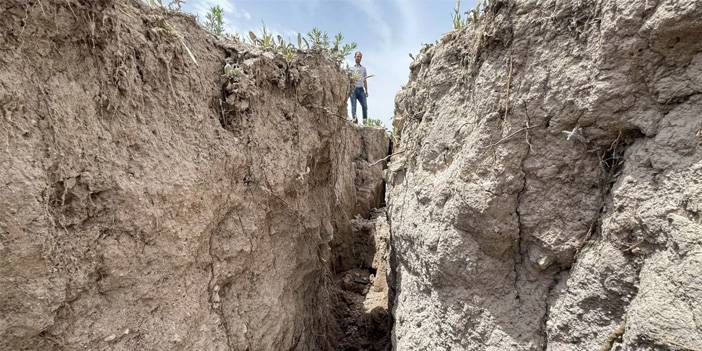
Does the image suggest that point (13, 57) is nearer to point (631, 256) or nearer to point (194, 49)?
point (194, 49)

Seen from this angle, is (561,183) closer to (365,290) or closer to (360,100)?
(365,290)

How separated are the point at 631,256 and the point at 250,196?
6.45ft

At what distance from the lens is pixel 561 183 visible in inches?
68.5

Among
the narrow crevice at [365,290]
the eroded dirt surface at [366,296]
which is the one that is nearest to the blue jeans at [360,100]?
the narrow crevice at [365,290]

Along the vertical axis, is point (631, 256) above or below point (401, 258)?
above

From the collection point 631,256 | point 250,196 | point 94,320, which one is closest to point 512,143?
point 631,256

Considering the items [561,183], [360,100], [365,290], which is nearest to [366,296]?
[365,290]

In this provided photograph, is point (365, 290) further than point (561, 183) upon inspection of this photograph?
Yes

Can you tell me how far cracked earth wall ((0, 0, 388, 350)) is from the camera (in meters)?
1.53

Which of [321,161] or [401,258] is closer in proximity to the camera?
[401,258]

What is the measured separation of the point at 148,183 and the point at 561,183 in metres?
1.97

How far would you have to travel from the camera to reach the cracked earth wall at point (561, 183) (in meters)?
1.37

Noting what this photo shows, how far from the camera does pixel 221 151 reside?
218 cm

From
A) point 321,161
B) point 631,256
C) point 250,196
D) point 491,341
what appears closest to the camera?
point 631,256
